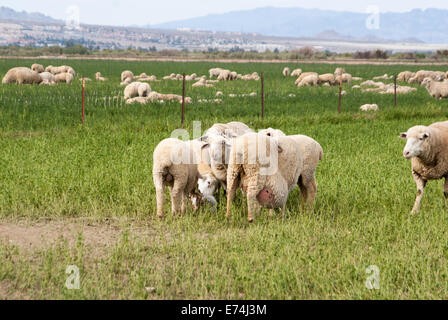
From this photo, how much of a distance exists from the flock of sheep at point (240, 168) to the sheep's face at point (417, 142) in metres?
1.41

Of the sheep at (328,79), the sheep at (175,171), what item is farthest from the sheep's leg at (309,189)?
the sheep at (328,79)

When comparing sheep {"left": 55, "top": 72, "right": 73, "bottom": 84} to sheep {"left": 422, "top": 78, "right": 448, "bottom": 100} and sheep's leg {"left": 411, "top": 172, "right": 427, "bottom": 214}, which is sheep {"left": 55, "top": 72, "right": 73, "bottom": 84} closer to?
sheep {"left": 422, "top": 78, "right": 448, "bottom": 100}

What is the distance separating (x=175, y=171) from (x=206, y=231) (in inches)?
40.3

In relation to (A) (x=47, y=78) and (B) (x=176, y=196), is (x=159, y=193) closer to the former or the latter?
(B) (x=176, y=196)

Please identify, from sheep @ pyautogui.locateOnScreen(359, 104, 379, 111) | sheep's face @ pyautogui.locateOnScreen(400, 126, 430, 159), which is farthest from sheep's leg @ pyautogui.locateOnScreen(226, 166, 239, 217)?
sheep @ pyautogui.locateOnScreen(359, 104, 379, 111)

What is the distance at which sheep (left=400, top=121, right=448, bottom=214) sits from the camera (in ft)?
29.5

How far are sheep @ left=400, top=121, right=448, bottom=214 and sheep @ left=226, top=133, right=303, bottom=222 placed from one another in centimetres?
204

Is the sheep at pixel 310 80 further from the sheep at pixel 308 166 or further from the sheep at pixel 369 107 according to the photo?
the sheep at pixel 308 166

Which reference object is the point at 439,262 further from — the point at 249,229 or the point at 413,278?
the point at 249,229

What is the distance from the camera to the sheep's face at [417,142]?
8.90 m
